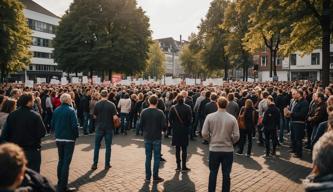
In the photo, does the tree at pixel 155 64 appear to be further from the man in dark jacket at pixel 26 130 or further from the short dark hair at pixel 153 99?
the man in dark jacket at pixel 26 130

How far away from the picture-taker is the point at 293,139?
506 inches

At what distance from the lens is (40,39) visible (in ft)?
274

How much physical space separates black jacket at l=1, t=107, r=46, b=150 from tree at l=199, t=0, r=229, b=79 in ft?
178

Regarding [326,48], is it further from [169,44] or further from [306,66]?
[169,44]

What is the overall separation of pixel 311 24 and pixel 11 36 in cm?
2431

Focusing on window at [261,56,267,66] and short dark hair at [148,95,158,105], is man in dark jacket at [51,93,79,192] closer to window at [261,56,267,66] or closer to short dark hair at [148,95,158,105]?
short dark hair at [148,95,158,105]

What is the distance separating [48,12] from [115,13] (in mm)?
40034

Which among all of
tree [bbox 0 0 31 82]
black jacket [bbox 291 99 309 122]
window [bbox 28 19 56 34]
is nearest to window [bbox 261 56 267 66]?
window [bbox 28 19 56 34]

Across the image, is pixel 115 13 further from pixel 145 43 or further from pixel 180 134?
pixel 180 134

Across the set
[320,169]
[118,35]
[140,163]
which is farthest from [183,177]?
[118,35]

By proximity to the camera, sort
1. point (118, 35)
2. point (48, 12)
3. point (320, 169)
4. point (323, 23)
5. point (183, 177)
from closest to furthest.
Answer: point (320, 169) < point (183, 177) < point (323, 23) < point (118, 35) < point (48, 12)

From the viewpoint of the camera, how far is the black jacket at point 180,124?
10.4 meters

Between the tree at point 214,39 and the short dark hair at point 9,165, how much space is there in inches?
2290

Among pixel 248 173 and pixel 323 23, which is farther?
pixel 323 23
